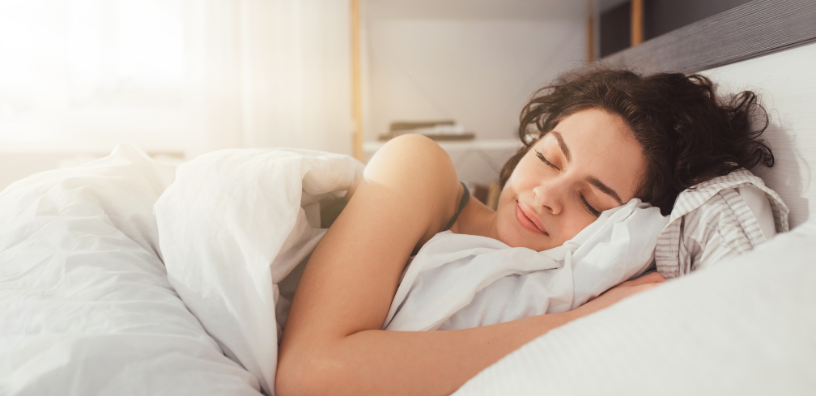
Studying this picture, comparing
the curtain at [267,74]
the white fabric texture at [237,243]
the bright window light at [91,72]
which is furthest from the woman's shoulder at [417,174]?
the bright window light at [91,72]

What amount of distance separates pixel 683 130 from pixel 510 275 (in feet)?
1.28

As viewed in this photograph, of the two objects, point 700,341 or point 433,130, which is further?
point 433,130

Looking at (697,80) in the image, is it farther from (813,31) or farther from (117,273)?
(117,273)

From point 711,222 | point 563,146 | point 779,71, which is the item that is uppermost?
point 779,71

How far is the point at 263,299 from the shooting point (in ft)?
1.37

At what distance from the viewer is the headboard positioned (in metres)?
0.56

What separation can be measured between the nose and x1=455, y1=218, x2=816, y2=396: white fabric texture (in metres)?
0.35

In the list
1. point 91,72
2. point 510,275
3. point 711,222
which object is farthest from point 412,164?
point 91,72

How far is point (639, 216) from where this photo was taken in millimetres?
598

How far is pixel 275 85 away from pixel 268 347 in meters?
1.41

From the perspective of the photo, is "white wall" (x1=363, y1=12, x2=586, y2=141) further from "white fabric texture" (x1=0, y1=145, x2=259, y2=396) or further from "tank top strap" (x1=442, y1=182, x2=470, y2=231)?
"white fabric texture" (x1=0, y1=145, x2=259, y2=396)

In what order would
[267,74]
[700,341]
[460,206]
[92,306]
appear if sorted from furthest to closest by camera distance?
[267,74]
[460,206]
[92,306]
[700,341]

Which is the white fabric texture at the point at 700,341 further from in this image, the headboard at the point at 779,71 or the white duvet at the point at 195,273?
the headboard at the point at 779,71

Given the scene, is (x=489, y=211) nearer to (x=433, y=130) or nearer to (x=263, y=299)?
(x=263, y=299)
